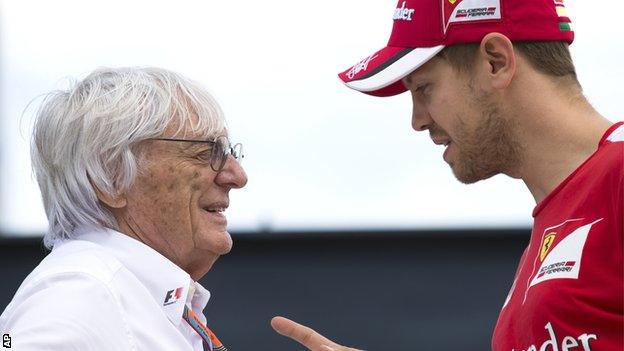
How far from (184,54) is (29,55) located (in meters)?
0.69

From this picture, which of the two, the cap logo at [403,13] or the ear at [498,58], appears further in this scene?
the cap logo at [403,13]

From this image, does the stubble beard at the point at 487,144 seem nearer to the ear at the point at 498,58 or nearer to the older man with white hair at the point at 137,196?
the ear at the point at 498,58

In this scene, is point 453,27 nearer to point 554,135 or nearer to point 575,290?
point 554,135

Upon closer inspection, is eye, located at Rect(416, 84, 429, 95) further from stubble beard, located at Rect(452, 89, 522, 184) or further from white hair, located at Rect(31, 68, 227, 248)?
white hair, located at Rect(31, 68, 227, 248)

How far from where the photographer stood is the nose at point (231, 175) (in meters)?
2.73

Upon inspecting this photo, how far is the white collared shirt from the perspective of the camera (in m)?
2.15

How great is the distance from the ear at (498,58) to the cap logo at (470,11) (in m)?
0.05

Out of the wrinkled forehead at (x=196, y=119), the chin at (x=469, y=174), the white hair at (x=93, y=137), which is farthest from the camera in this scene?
the wrinkled forehead at (x=196, y=119)

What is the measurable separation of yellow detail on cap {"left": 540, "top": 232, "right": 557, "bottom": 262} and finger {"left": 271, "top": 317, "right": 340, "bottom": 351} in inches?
20.5

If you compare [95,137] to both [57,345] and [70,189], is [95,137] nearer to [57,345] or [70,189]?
[70,189]

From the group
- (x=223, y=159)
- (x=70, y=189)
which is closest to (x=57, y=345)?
(x=70, y=189)

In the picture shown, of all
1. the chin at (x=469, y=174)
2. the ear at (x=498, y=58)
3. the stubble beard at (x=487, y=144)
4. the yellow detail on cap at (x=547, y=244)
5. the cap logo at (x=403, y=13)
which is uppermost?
the cap logo at (x=403, y=13)

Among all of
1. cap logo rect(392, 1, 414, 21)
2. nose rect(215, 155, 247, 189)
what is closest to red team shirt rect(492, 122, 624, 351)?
cap logo rect(392, 1, 414, 21)

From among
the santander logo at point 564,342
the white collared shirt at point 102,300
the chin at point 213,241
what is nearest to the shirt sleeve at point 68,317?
the white collared shirt at point 102,300
